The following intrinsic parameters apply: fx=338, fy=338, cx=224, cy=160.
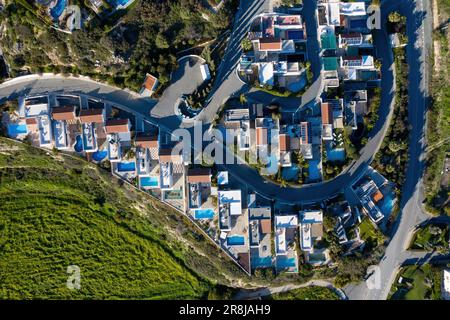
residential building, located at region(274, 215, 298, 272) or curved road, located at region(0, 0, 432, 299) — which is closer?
residential building, located at region(274, 215, 298, 272)

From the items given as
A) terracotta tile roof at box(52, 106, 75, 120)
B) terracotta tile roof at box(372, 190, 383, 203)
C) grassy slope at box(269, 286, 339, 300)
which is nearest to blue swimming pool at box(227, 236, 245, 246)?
grassy slope at box(269, 286, 339, 300)

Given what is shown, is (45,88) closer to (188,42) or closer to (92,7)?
(92,7)

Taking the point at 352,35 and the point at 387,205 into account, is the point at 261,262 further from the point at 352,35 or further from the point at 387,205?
the point at 352,35

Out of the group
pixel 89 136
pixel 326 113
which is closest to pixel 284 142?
pixel 326 113

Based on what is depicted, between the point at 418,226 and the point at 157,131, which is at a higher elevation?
the point at 157,131

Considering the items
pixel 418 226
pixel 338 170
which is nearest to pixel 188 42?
pixel 338 170

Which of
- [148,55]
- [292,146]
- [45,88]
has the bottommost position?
[292,146]

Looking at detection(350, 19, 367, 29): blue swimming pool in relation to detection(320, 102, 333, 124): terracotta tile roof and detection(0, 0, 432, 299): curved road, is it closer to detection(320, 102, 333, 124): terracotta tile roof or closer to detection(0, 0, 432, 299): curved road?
detection(0, 0, 432, 299): curved road
